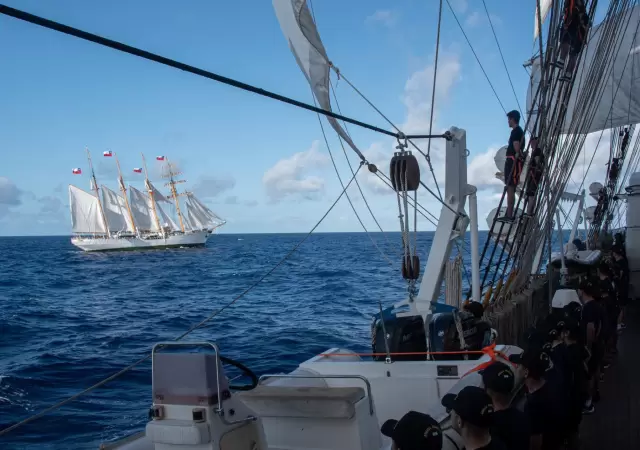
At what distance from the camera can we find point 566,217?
56.7 ft

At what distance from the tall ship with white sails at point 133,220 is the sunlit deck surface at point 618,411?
91.3 metres

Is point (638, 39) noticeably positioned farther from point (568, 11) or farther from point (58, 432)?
point (58, 432)

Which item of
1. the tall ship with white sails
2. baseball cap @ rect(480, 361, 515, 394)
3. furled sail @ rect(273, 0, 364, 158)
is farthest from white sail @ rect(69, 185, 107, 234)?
baseball cap @ rect(480, 361, 515, 394)

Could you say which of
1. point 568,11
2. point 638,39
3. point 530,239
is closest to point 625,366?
point 530,239

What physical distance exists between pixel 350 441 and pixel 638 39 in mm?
21721

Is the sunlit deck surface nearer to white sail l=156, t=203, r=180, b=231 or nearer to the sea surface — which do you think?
the sea surface

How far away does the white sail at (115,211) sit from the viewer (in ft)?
326

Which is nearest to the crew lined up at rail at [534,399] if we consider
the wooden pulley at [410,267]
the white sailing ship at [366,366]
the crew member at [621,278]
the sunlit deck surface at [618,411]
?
the sunlit deck surface at [618,411]

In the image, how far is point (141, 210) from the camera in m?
104

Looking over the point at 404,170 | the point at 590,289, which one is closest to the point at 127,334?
the point at 404,170

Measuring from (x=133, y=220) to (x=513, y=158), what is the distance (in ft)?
323

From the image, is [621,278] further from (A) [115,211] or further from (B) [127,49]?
(A) [115,211]

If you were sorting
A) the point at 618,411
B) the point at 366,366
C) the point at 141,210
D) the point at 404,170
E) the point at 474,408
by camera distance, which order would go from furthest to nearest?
the point at 141,210, the point at 404,170, the point at 618,411, the point at 366,366, the point at 474,408

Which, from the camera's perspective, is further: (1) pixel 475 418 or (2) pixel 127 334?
(2) pixel 127 334
